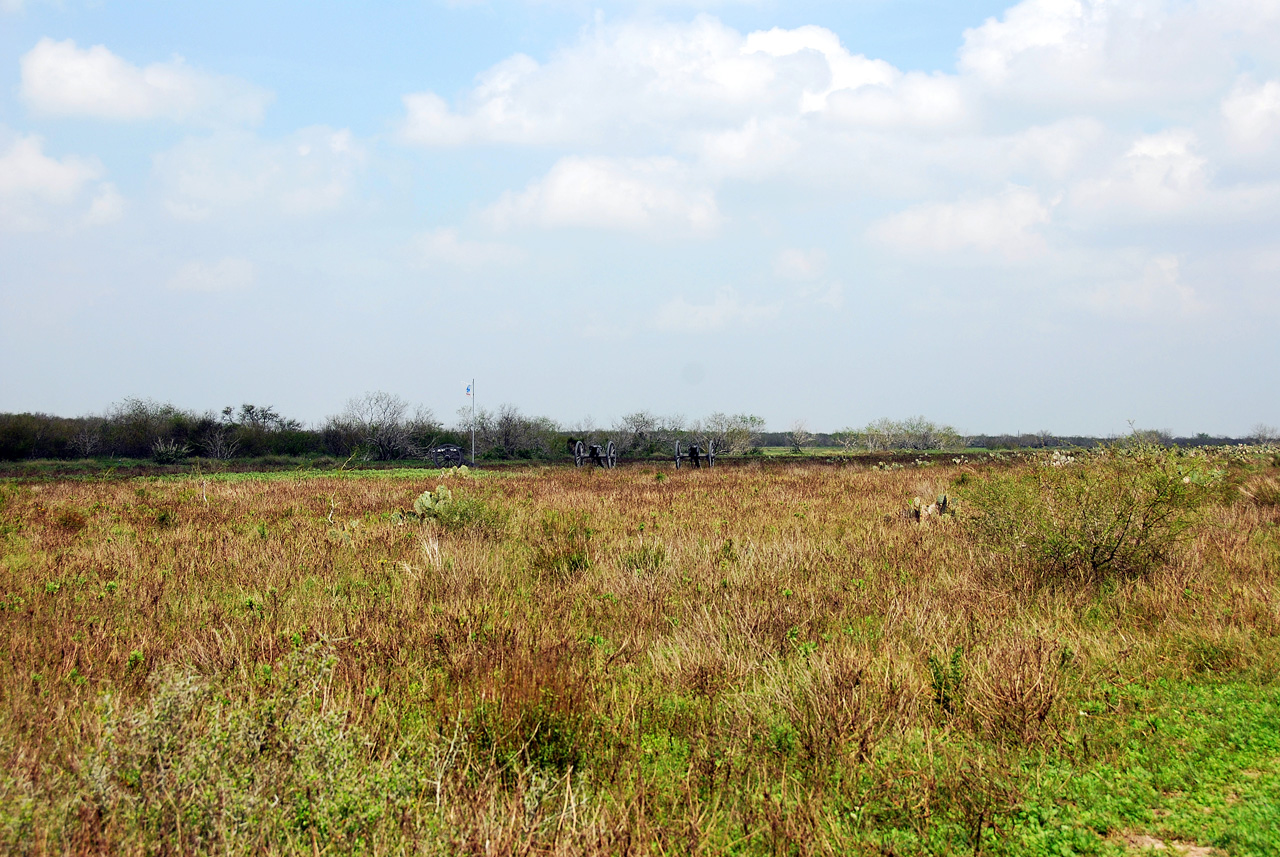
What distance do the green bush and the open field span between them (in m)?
0.24

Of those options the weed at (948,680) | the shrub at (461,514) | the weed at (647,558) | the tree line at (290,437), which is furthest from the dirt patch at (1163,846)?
Result: the tree line at (290,437)

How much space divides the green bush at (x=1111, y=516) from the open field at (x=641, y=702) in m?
0.24

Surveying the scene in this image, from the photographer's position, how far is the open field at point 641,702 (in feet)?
8.36

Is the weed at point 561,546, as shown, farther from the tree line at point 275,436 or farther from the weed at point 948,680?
the tree line at point 275,436

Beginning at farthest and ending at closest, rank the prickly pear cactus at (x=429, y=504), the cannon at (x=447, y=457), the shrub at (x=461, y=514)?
the cannon at (x=447, y=457) → the prickly pear cactus at (x=429, y=504) → the shrub at (x=461, y=514)

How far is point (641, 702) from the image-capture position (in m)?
3.80

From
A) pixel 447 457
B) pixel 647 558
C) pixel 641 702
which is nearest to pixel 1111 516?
pixel 647 558

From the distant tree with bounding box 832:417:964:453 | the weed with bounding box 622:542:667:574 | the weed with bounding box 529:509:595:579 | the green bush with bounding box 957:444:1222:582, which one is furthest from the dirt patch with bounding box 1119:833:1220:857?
the distant tree with bounding box 832:417:964:453

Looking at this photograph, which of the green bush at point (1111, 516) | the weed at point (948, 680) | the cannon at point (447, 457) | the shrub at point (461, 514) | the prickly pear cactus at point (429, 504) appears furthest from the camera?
the cannon at point (447, 457)

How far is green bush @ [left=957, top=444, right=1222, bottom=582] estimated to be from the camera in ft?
22.8

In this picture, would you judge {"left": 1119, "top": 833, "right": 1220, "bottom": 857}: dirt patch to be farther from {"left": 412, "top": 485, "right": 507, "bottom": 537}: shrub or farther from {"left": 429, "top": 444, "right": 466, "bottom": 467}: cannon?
{"left": 429, "top": 444, "right": 466, "bottom": 467}: cannon

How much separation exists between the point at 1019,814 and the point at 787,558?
4495 mm

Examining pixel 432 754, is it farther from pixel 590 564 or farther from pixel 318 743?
pixel 590 564

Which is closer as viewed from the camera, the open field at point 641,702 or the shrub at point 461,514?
the open field at point 641,702
